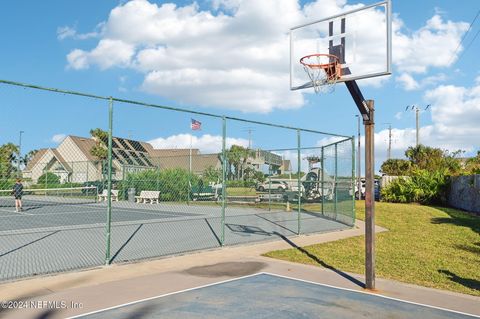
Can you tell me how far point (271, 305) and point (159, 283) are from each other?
2100 millimetres

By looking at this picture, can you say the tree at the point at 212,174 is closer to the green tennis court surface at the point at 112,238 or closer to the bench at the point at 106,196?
the green tennis court surface at the point at 112,238

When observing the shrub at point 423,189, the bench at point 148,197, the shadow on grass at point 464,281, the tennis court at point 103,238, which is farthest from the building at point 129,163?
the shadow on grass at point 464,281

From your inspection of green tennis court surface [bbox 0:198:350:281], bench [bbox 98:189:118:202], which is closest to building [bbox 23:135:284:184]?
bench [bbox 98:189:118:202]

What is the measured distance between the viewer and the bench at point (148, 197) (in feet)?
89.0

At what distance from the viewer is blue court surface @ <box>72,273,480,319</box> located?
216 inches

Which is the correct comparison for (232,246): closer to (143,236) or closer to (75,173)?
(143,236)

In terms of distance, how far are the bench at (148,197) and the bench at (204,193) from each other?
2995mm

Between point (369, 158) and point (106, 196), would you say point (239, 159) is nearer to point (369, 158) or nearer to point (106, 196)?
point (106, 196)

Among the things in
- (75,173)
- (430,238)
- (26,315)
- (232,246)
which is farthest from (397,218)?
(75,173)

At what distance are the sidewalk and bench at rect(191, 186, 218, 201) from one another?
14846 millimetres

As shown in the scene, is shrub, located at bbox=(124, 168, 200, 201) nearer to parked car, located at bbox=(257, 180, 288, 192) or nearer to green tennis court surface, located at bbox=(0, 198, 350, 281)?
parked car, located at bbox=(257, 180, 288, 192)

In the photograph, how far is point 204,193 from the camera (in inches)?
971

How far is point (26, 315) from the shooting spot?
5.31 meters

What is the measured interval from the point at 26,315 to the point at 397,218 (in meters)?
16.3
